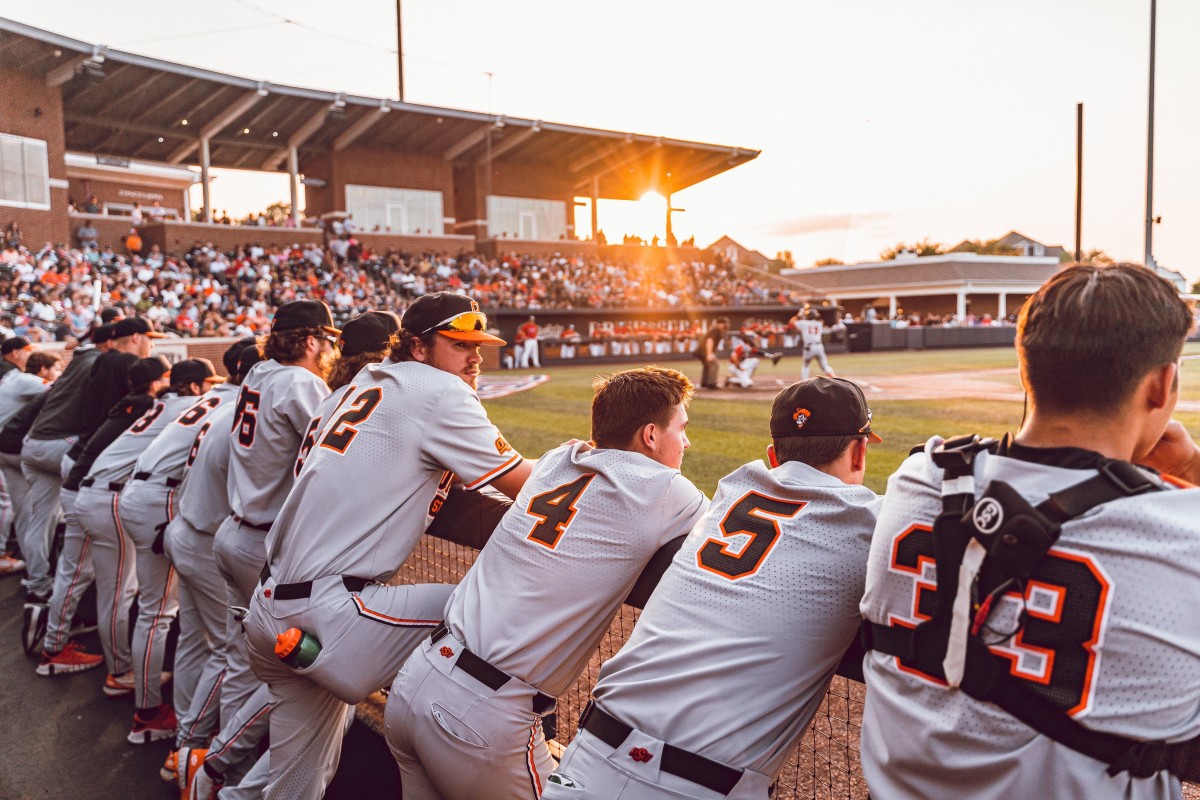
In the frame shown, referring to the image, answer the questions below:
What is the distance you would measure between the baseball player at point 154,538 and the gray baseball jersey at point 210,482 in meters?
0.33

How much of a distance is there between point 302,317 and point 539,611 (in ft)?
6.77

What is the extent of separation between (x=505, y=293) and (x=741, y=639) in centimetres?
3230

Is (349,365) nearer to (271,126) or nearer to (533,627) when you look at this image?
(533,627)

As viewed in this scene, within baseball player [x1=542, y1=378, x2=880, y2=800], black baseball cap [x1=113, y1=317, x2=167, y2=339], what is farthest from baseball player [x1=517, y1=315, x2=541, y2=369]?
baseball player [x1=542, y1=378, x2=880, y2=800]

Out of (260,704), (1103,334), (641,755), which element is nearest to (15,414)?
(260,704)

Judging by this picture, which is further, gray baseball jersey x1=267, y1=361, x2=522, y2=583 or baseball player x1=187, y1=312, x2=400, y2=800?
baseball player x1=187, y1=312, x2=400, y2=800

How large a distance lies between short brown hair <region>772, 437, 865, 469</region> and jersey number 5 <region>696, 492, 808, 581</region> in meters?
0.14

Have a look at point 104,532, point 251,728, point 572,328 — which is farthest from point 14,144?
point 251,728

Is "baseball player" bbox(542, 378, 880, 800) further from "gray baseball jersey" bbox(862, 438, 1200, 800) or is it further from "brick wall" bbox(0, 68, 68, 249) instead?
"brick wall" bbox(0, 68, 68, 249)

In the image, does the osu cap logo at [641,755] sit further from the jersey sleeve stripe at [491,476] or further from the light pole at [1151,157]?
the light pole at [1151,157]

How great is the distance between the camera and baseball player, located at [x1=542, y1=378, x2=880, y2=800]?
71.2 inches

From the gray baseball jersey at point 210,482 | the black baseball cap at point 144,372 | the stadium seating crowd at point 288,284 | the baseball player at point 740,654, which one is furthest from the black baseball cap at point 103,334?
the stadium seating crowd at point 288,284

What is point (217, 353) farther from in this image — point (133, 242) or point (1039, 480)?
point (1039, 480)

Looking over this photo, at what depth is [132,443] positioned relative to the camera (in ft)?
15.6
